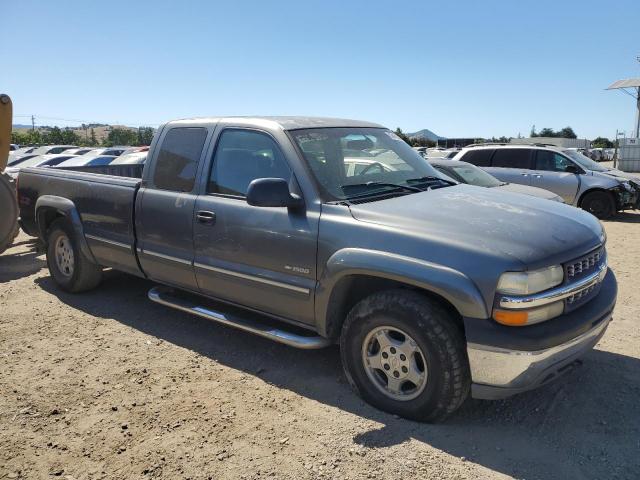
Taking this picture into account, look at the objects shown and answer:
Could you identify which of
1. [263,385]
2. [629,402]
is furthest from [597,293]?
[263,385]

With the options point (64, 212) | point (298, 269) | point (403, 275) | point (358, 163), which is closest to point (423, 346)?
point (403, 275)

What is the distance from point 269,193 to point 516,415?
2154mm

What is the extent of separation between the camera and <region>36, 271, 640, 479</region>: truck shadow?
2929mm

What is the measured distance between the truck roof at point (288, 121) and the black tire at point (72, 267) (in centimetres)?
197

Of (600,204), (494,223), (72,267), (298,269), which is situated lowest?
(600,204)

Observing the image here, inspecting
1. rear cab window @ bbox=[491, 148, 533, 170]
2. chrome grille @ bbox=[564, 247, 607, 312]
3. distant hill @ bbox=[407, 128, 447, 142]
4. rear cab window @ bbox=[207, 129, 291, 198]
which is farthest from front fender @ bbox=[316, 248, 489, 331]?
distant hill @ bbox=[407, 128, 447, 142]

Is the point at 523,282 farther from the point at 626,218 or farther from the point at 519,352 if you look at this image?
the point at 626,218

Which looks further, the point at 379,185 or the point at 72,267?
the point at 72,267

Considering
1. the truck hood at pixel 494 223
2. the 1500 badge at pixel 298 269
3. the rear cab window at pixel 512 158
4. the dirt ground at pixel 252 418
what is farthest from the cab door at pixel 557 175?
the 1500 badge at pixel 298 269

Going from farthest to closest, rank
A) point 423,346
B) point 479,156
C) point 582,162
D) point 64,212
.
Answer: point 479,156 < point 582,162 < point 64,212 < point 423,346

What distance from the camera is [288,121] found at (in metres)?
4.16

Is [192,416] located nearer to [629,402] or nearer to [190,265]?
[190,265]

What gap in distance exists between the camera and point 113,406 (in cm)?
359

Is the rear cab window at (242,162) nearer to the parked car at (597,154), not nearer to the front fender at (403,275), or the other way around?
the front fender at (403,275)
